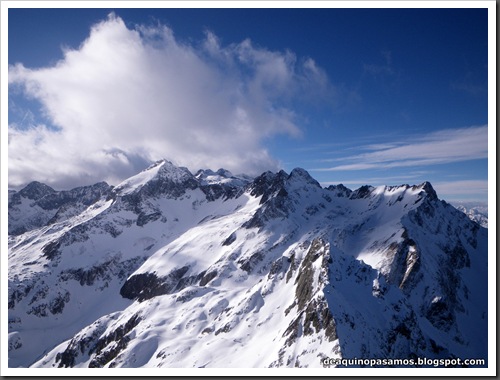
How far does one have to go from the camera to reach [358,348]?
51500mm

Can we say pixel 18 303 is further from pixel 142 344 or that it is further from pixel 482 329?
pixel 482 329

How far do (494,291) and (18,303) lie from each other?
24903 centimetres

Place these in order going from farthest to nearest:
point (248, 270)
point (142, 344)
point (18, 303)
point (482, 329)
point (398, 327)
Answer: point (18, 303), point (248, 270), point (482, 329), point (142, 344), point (398, 327)

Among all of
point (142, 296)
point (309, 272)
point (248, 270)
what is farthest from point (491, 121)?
point (142, 296)

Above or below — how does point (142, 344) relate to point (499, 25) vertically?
below

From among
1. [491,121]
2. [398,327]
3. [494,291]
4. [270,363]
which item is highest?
[491,121]

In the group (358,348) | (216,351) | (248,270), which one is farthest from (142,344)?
(248,270)

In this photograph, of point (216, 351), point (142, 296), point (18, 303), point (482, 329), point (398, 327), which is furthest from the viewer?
point (18, 303)

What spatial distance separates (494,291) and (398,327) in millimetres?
44950

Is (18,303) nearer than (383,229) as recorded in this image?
No

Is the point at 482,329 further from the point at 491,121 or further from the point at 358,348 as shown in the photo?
the point at 491,121


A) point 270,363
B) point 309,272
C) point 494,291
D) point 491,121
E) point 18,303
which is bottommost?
point 18,303

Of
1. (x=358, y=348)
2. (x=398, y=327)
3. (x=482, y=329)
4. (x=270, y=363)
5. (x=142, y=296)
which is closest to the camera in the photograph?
(x=358, y=348)

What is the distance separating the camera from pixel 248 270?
6634 inches
